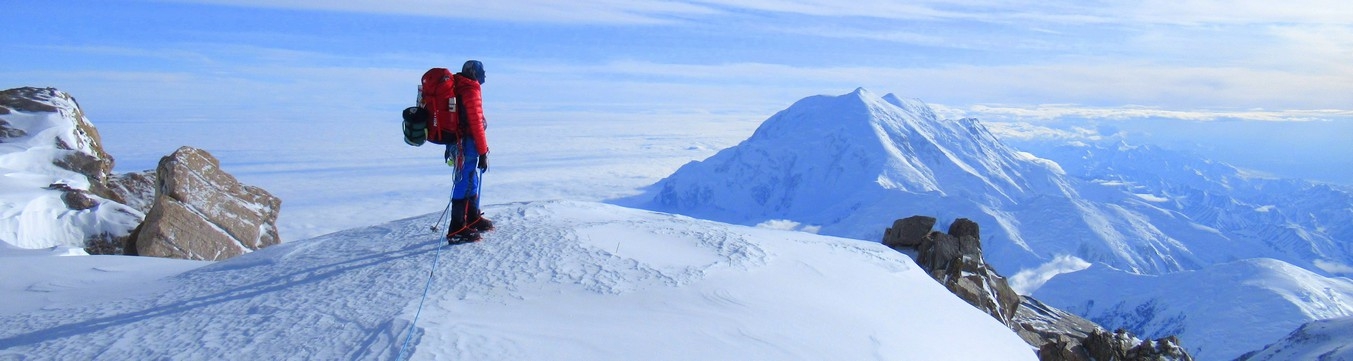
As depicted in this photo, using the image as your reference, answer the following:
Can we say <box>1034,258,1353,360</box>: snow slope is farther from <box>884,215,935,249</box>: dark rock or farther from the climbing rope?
the climbing rope

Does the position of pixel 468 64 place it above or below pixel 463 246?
above

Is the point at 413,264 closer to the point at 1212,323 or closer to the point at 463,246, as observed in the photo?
the point at 463,246

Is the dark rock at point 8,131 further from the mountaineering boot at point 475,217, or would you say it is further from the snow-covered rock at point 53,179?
the mountaineering boot at point 475,217

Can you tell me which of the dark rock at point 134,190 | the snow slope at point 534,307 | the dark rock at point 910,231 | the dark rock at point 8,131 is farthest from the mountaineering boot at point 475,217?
the dark rock at point 8,131

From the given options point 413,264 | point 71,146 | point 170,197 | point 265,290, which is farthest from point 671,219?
point 71,146

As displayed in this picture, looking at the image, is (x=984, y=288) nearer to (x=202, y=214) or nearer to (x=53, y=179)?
(x=202, y=214)

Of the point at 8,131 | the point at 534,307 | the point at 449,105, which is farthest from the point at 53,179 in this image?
the point at 534,307

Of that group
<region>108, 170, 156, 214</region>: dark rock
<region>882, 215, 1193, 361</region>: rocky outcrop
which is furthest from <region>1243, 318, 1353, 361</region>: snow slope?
<region>108, 170, 156, 214</region>: dark rock
